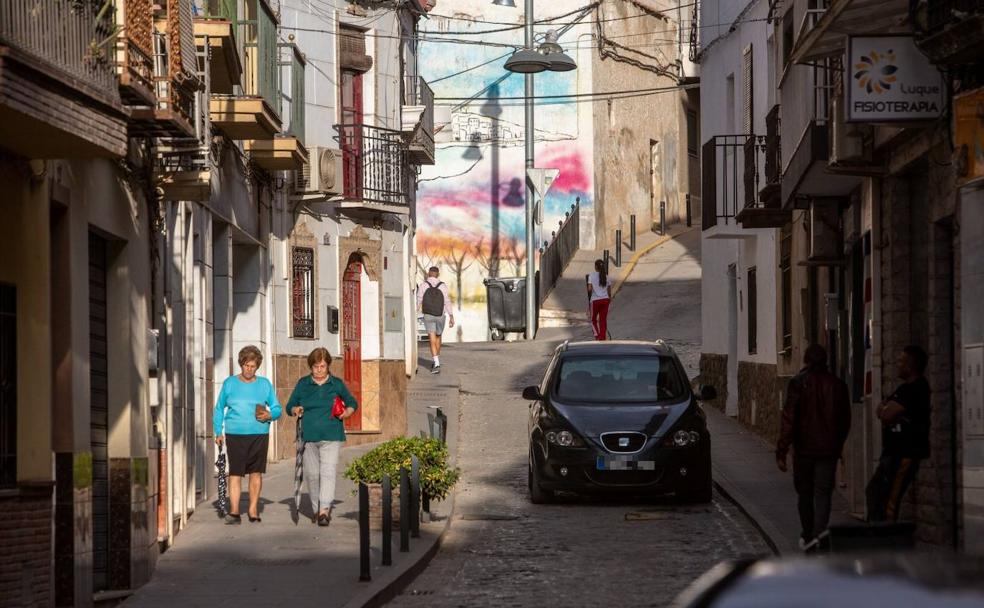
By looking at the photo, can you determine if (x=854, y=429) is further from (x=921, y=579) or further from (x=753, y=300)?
(x=921, y=579)

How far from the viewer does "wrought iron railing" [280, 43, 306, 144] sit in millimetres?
23734

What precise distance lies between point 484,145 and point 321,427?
32567 millimetres

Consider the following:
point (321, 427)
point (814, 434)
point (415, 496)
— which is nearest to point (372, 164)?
point (321, 427)

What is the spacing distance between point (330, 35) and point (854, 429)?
39.8ft

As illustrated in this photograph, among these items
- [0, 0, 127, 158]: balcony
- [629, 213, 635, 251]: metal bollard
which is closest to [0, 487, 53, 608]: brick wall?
[0, 0, 127, 158]: balcony

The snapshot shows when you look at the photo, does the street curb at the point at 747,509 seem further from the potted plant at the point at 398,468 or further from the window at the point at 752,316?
the window at the point at 752,316

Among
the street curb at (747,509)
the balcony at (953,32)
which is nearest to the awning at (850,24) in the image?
the balcony at (953,32)

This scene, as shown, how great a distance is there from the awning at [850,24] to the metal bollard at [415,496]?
4.98 metres

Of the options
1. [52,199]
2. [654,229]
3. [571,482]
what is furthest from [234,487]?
[654,229]

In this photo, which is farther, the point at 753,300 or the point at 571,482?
the point at 753,300

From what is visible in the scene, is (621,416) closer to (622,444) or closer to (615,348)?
(622,444)

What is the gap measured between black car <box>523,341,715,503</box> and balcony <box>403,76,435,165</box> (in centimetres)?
1071

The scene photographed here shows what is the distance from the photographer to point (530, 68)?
37531 millimetres

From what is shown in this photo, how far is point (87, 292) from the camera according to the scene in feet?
41.9
